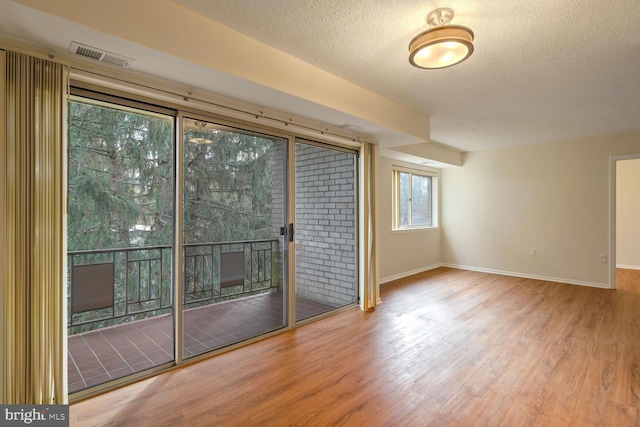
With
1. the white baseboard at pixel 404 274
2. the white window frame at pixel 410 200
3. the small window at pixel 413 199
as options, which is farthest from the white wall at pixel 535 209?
the white baseboard at pixel 404 274

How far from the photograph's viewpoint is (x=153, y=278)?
3.39m

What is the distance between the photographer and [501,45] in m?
2.32

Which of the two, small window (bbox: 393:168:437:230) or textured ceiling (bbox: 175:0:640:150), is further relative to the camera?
small window (bbox: 393:168:437:230)

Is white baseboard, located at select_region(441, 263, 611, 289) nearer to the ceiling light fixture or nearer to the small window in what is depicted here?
the small window

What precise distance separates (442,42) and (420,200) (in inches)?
195

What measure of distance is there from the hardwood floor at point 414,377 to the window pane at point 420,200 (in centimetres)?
280

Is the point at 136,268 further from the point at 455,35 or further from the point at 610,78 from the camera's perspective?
the point at 610,78

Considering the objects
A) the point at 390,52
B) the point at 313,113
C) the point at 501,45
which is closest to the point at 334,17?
the point at 390,52

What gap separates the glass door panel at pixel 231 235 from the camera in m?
2.76

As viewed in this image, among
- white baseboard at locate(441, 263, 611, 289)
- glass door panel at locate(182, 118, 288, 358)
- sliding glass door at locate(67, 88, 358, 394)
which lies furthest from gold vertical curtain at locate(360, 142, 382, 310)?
white baseboard at locate(441, 263, 611, 289)

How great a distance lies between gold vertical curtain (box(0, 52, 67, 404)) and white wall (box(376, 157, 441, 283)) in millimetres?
3961

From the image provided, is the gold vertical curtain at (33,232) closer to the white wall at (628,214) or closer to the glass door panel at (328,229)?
the glass door panel at (328,229)

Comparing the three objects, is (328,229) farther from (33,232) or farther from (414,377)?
(33,232)

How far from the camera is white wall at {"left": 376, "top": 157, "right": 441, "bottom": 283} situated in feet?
17.9
